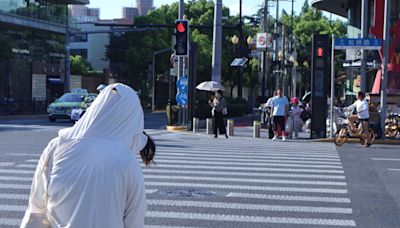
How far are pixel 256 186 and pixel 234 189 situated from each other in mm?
573

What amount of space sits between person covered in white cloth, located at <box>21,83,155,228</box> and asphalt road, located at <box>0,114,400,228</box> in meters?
5.16

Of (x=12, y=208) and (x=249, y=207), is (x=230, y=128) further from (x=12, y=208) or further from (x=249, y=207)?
(x=12, y=208)

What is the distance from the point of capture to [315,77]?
24.1 m

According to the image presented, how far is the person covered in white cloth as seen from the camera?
112 inches

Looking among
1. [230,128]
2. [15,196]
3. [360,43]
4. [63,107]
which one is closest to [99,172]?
[15,196]

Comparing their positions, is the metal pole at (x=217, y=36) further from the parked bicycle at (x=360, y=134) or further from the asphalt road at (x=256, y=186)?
the asphalt road at (x=256, y=186)

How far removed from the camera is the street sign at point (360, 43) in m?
23.4

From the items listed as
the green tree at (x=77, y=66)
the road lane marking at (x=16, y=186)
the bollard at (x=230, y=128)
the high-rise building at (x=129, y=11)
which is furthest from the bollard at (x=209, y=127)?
the high-rise building at (x=129, y=11)

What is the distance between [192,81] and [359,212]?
65.0ft

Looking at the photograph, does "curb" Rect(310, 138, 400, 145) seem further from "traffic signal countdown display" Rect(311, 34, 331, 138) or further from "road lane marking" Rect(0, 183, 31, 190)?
"road lane marking" Rect(0, 183, 31, 190)

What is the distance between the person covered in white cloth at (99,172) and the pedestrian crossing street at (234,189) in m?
5.16

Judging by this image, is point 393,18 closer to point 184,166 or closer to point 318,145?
point 318,145

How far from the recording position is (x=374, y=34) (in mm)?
29766

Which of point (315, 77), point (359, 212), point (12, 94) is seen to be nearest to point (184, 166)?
point (359, 212)
